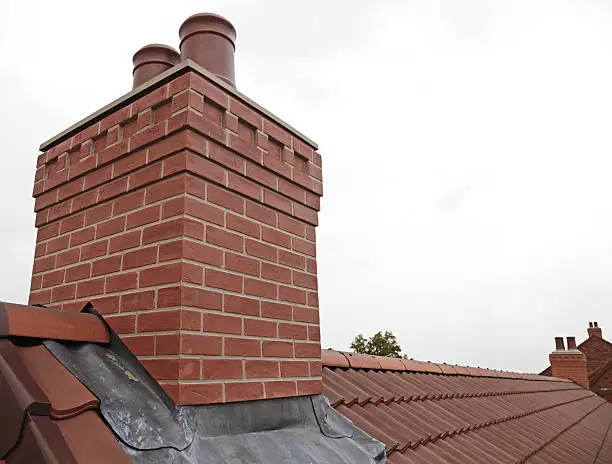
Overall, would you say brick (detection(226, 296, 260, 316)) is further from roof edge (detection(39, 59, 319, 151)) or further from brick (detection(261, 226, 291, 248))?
roof edge (detection(39, 59, 319, 151))

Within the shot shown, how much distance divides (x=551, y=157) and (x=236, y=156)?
23506mm

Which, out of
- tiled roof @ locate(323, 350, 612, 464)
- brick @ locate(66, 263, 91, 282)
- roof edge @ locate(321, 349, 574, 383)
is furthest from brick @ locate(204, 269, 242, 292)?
roof edge @ locate(321, 349, 574, 383)

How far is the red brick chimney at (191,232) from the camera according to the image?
1628 millimetres

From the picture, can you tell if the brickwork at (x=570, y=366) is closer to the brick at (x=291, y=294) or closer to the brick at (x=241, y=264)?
the brick at (x=291, y=294)

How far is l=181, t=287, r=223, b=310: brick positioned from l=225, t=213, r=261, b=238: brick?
0.31 meters

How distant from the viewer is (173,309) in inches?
61.6

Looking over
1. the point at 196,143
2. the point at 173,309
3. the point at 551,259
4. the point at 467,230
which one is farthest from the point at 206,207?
the point at 551,259

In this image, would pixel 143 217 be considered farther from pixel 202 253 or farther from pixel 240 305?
pixel 240 305

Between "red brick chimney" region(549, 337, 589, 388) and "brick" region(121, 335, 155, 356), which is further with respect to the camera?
"red brick chimney" region(549, 337, 589, 388)

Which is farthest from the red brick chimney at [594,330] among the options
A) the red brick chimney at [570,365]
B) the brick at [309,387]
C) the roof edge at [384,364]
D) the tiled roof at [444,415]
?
the brick at [309,387]

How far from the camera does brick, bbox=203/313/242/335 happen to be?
1632 millimetres

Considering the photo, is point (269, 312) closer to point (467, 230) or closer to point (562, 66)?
point (562, 66)

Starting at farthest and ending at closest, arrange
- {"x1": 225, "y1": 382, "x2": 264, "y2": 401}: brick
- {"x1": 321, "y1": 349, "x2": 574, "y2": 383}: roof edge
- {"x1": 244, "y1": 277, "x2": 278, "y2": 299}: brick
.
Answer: {"x1": 321, "y1": 349, "x2": 574, "y2": 383}: roof edge → {"x1": 244, "y1": 277, "x2": 278, "y2": 299}: brick → {"x1": 225, "y1": 382, "x2": 264, "y2": 401}: brick

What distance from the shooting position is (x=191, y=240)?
165 cm
